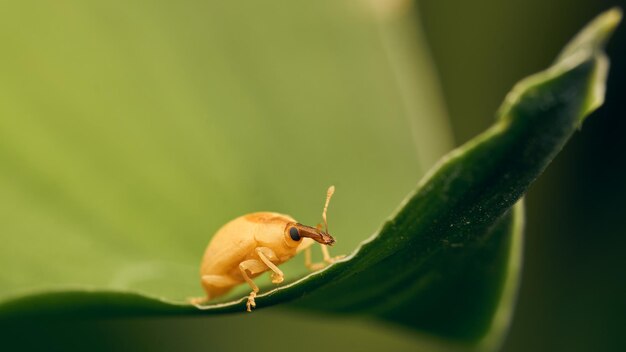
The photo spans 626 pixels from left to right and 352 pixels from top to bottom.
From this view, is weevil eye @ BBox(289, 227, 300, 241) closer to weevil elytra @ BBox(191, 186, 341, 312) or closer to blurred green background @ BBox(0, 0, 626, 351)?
weevil elytra @ BBox(191, 186, 341, 312)

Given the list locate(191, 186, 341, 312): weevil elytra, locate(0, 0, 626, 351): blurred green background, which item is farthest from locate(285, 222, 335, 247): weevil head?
locate(0, 0, 626, 351): blurred green background

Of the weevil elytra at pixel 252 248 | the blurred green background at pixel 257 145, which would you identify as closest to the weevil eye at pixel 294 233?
the weevil elytra at pixel 252 248

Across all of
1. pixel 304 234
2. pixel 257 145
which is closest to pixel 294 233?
pixel 304 234

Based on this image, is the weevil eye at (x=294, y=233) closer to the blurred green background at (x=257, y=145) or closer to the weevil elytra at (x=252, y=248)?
the weevil elytra at (x=252, y=248)

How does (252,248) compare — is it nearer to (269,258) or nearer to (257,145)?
(269,258)

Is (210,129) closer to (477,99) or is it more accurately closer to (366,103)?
(366,103)

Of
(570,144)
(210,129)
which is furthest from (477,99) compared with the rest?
(210,129)
